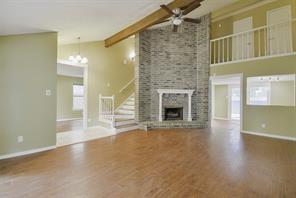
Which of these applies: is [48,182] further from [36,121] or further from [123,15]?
[123,15]

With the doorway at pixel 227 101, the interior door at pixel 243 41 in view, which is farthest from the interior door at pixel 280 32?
the doorway at pixel 227 101

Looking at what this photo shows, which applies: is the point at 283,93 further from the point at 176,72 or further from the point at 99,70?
the point at 99,70

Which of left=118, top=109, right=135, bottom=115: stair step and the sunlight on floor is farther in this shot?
left=118, top=109, right=135, bottom=115: stair step

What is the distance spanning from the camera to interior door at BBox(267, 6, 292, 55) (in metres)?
6.31

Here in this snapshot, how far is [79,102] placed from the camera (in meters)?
10.9

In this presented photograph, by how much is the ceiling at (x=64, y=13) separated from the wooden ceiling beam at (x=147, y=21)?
6.4 inches

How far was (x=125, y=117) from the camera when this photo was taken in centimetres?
734

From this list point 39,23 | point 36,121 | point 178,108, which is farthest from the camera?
point 178,108

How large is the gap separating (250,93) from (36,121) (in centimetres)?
650

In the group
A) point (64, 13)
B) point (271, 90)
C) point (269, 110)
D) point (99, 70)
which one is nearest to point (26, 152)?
point (64, 13)

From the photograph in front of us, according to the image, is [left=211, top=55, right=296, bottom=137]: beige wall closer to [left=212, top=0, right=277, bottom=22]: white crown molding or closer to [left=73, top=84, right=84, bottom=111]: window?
[left=212, top=0, right=277, bottom=22]: white crown molding

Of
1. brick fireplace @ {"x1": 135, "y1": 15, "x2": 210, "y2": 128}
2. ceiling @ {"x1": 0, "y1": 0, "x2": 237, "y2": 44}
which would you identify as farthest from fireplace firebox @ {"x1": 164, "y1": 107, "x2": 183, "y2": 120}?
ceiling @ {"x1": 0, "y1": 0, "x2": 237, "y2": 44}

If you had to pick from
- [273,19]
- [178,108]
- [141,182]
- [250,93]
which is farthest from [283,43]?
[141,182]

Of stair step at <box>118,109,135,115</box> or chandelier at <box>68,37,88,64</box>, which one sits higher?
chandelier at <box>68,37,88,64</box>
